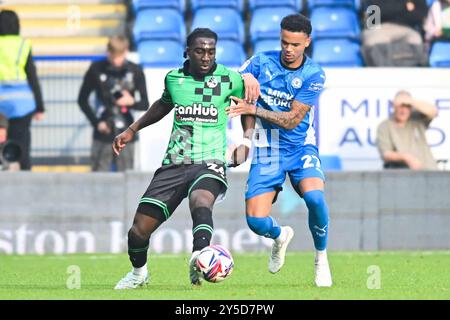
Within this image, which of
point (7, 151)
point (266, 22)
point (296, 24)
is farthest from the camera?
point (266, 22)

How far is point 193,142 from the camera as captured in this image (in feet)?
37.1

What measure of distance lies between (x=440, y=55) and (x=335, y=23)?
1.94 m

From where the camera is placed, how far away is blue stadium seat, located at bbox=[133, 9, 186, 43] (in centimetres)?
2042

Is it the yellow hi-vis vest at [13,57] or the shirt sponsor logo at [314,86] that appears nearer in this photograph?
the shirt sponsor logo at [314,86]

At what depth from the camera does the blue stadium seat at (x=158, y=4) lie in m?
21.0

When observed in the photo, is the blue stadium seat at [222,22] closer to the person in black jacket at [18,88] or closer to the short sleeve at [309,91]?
the person in black jacket at [18,88]

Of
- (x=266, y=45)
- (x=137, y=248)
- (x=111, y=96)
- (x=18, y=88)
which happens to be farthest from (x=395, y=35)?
(x=137, y=248)

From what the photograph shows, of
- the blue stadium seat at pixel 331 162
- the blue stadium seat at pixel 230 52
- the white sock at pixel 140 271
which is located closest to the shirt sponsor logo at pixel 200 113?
the white sock at pixel 140 271

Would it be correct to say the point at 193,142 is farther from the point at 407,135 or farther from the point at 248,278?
the point at 407,135

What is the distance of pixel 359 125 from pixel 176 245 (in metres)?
3.01

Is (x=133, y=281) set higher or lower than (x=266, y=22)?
lower

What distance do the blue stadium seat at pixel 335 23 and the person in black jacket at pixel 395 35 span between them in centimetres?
48

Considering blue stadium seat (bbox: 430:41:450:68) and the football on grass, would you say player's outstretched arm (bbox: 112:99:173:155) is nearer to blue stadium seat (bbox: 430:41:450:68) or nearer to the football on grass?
the football on grass

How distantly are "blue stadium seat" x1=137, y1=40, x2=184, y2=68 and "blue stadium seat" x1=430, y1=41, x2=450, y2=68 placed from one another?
356 centimetres
